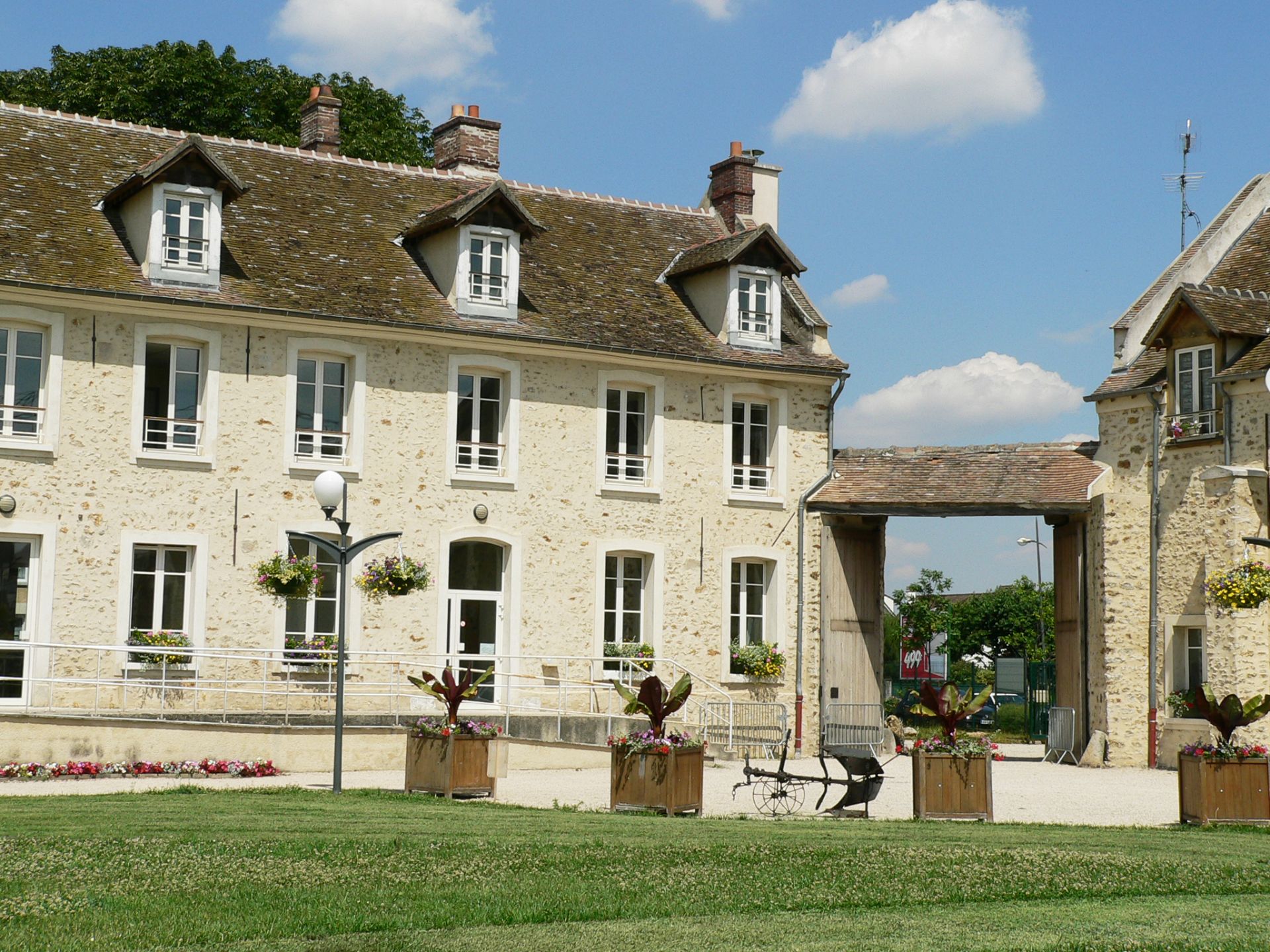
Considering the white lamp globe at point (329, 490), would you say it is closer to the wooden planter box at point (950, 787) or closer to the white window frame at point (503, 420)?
the white window frame at point (503, 420)

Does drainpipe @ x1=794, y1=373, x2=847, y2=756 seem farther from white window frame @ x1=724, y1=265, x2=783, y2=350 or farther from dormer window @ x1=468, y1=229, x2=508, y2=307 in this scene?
dormer window @ x1=468, y1=229, x2=508, y2=307

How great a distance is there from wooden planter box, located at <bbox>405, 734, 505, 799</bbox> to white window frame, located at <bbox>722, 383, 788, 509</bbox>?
8.55m

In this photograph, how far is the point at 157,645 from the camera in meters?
19.0

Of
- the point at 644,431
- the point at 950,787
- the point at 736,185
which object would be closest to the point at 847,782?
the point at 950,787

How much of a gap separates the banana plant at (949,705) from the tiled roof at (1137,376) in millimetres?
9564

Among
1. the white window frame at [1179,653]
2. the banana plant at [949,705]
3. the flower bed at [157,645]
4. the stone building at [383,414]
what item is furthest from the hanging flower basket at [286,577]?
the white window frame at [1179,653]

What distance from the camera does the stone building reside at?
746 inches

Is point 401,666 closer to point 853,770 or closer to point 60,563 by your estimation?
point 60,563

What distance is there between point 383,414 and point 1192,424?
10707mm

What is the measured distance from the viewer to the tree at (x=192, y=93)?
91.7ft

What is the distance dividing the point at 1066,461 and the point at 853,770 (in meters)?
10.2

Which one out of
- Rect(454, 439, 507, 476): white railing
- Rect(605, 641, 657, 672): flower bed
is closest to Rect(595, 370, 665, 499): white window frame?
Rect(454, 439, 507, 476): white railing

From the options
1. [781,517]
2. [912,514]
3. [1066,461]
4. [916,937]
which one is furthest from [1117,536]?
[916,937]

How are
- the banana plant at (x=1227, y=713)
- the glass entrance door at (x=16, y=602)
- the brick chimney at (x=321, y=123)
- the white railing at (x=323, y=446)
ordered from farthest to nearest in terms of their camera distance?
the brick chimney at (x=321, y=123)
the white railing at (x=323, y=446)
the glass entrance door at (x=16, y=602)
the banana plant at (x=1227, y=713)
